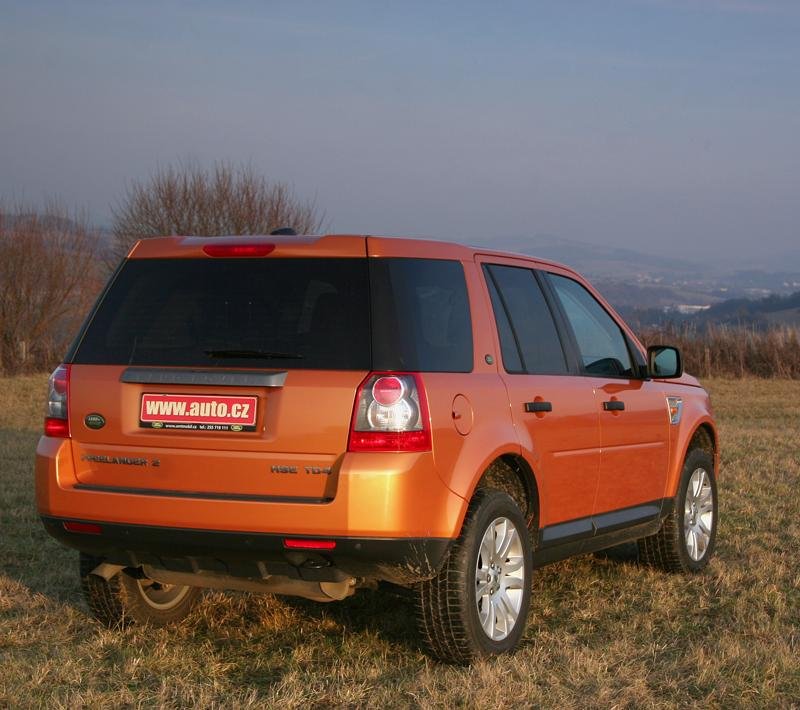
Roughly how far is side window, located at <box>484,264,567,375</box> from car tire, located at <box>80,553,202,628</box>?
6.76ft

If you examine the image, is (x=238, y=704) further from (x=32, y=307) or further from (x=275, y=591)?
(x=32, y=307)

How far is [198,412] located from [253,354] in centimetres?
32

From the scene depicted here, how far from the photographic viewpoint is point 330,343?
4.77 metres

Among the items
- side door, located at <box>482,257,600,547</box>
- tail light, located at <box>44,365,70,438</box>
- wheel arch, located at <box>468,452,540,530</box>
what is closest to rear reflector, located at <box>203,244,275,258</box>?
tail light, located at <box>44,365,70,438</box>

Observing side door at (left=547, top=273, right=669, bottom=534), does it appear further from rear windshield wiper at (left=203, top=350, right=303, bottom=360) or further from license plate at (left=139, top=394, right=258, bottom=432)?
license plate at (left=139, top=394, right=258, bottom=432)

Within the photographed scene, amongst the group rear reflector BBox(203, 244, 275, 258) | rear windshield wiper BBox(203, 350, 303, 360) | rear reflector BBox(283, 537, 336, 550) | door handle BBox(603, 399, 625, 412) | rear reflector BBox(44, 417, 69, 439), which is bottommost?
rear reflector BBox(283, 537, 336, 550)

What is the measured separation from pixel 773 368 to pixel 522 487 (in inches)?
1093

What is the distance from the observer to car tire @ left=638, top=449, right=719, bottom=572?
7.14 metres

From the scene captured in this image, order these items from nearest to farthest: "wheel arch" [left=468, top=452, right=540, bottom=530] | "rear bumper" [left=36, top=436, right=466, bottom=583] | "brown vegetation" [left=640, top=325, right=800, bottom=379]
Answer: "rear bumper" [left=36, top=436, right=466, bottom=583], "wheel arch" [left=468, top=452, right=540, bottom=530], "brown vegetation" [left=640, top=325, right=800, bottom=379]

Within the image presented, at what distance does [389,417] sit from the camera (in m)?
4.60

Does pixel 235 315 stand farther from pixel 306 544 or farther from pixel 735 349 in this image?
pixel 735 349

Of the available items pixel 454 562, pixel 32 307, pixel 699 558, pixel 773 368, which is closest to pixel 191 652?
pixel 454 562

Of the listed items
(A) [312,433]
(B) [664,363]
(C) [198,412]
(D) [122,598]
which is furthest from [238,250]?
(B) [664,363]

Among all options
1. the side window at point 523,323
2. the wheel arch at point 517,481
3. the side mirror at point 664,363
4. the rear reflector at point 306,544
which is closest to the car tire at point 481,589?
the wheel arch at point 517,481
